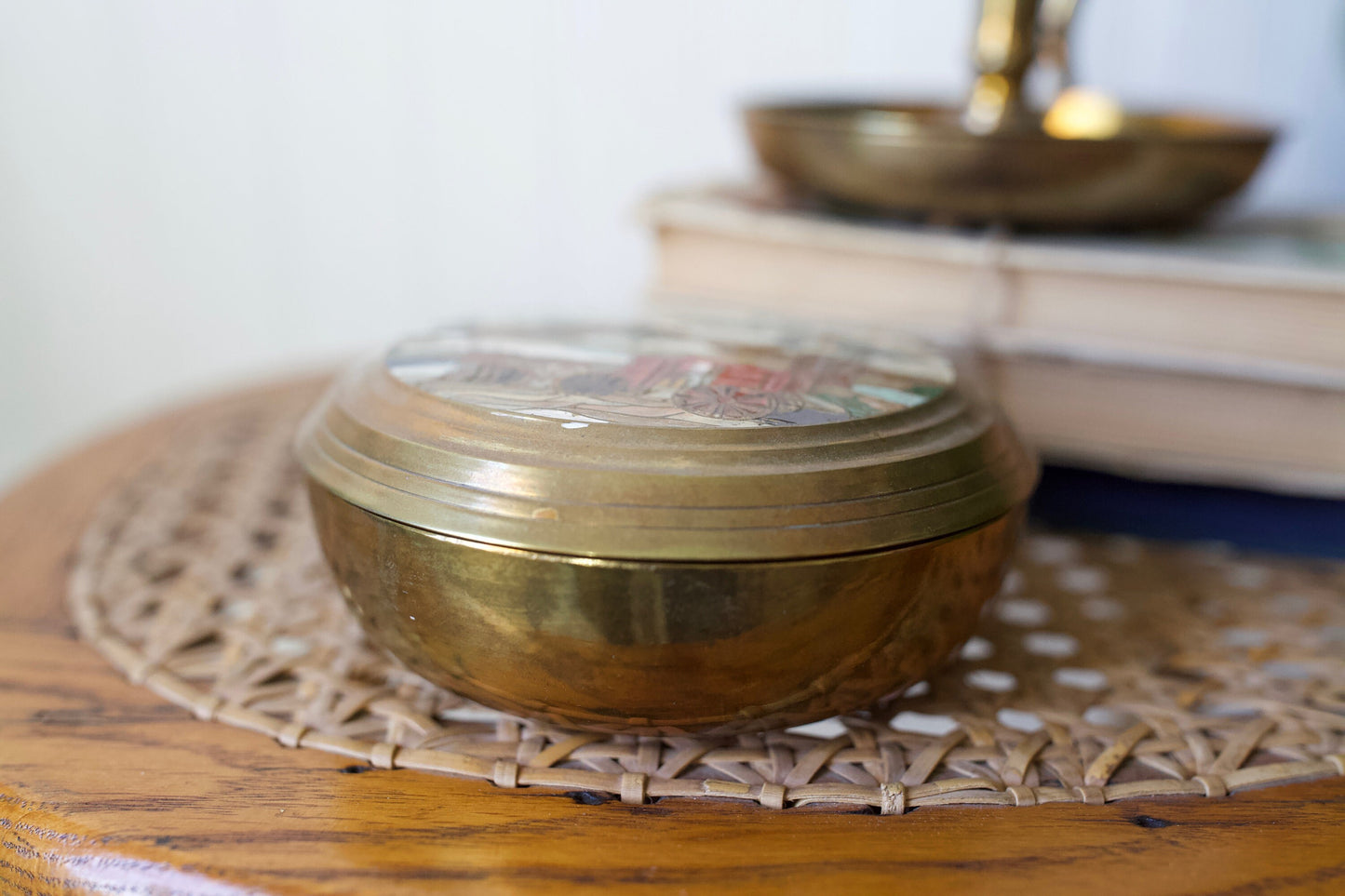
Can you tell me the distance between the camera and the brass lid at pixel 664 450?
27cm

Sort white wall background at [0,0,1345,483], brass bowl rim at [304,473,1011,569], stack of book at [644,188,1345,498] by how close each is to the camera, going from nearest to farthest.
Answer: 1. brass bowl rim at [304,473,1011,569]
2. stack of book at [644,188,1345,498]
3. white wall background at [0,0,1345,483]

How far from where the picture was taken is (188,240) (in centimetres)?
108

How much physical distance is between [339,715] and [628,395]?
142mm

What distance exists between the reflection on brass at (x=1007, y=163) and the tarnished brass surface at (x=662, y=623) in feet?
0.67

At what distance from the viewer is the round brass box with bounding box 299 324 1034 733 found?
27 centimetres

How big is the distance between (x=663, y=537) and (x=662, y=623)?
2 cm

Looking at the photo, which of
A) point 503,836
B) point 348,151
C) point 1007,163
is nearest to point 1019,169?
point 1007,163

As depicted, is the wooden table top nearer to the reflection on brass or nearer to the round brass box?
the round brass box

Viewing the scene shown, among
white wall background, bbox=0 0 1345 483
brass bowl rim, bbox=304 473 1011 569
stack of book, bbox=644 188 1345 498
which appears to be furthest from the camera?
white wall background, bbox=0 0 1345 483

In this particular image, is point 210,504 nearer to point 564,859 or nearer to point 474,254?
point 564,859

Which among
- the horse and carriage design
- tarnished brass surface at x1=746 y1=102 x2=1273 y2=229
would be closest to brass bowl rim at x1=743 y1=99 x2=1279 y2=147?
tarnished brass surface at x1=746 y1=102 x2=1273 y2=229

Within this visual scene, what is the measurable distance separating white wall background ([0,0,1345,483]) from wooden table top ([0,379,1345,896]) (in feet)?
2.14

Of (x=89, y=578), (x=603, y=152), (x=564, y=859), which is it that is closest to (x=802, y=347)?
(x=564, y=859)

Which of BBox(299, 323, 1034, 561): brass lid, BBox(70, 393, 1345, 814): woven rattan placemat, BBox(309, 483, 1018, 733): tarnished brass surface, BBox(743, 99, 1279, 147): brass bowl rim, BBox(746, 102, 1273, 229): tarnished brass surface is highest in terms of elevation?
BBox(743, 99, 1279, 147): brass bowl rim
